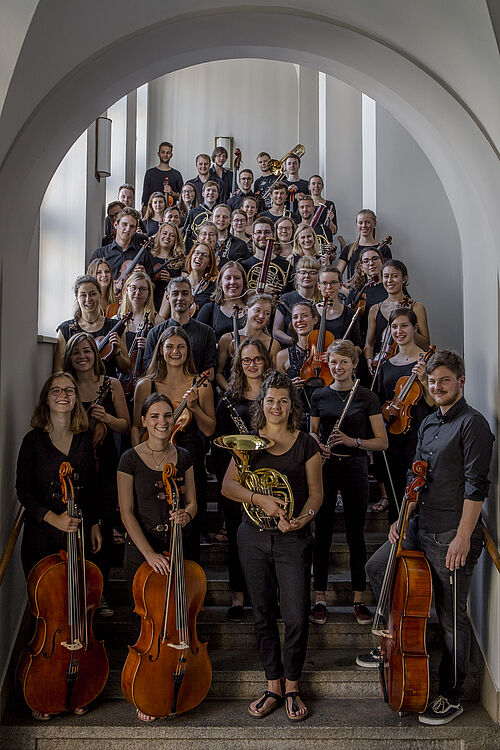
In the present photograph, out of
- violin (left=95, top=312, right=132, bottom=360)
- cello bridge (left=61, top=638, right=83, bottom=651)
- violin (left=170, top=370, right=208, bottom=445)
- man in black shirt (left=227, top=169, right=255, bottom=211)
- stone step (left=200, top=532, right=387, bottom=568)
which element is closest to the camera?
cello bridge (left=61, top=638, right=83, bottom=651)

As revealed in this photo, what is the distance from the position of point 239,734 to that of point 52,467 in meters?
1.48

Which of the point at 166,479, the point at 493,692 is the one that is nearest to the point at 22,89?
the point at 166,479

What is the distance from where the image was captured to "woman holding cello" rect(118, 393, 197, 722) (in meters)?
3.69

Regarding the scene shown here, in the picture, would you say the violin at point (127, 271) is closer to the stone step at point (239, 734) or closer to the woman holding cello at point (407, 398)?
the woman holding cello at point (407, 398)

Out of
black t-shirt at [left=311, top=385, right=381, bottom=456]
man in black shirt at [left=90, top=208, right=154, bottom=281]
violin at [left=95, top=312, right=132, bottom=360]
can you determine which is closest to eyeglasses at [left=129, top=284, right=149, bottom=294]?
violin at [left=95, top=312, right=132, bottom=360]

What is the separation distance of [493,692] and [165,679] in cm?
154

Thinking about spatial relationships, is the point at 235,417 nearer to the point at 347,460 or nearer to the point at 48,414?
the point at 347,460

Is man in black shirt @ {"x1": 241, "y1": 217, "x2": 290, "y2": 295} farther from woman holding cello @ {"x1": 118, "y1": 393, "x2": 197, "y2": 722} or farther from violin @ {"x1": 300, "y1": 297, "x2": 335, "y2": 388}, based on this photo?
woman holding cello @ {"x1": 118, "y1": 393, "x2": 197, "y2": 722}

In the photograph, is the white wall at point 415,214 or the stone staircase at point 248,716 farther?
the white wall at point 415,214

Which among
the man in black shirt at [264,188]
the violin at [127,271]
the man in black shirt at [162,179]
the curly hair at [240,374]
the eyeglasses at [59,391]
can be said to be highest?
the man in black shirt at [162,179]

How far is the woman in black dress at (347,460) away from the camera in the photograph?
13.5ft

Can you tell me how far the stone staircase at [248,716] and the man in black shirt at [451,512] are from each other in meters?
0.16

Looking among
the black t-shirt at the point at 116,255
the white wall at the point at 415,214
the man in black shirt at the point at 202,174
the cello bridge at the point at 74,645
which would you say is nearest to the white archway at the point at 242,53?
the cello bridge at the point at 74,645

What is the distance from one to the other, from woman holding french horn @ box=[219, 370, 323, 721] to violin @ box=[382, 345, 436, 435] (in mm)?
850
